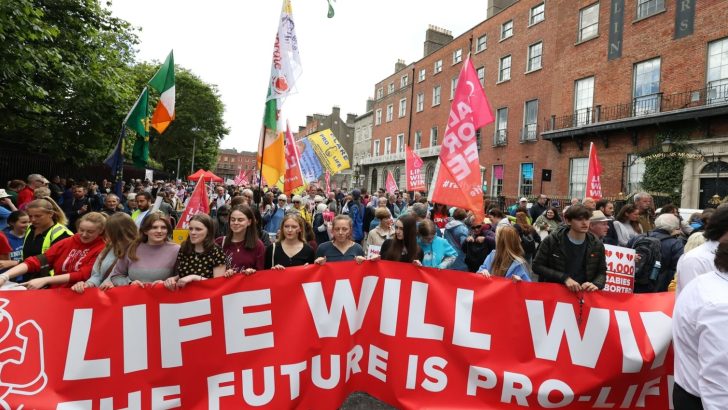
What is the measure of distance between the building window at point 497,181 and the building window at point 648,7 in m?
10.8

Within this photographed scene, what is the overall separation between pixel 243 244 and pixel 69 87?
13.0 metres

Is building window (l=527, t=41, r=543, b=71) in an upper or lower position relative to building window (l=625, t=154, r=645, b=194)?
upper

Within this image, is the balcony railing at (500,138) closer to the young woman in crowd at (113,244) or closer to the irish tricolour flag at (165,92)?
the irish tricolour flag at (165,92)

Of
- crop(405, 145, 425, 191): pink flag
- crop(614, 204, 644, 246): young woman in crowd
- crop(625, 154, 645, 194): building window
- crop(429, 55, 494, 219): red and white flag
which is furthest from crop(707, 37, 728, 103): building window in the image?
crop(429, 55, 494, 219): red and white flag

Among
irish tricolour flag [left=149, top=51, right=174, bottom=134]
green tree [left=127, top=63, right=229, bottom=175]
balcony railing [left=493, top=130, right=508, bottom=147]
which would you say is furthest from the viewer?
green tree [left=127, top=63, right=229, bottom=175]

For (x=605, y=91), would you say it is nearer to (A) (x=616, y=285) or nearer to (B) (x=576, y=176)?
(B) (x=576, y=176)

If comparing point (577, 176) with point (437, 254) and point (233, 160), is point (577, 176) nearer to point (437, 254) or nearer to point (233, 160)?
point (437, 254)

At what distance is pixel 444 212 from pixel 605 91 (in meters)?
14.7

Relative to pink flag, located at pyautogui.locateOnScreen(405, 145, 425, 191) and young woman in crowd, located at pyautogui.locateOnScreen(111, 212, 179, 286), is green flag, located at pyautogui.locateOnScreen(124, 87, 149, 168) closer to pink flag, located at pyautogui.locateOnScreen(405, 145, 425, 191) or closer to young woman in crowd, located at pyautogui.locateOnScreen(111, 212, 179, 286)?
young woman in crowd, located at pyautogui.locateOnScreen(111, 212, 179, 286)

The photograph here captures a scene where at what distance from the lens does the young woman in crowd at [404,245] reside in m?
4.27

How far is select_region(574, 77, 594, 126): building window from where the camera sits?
20.4 meters

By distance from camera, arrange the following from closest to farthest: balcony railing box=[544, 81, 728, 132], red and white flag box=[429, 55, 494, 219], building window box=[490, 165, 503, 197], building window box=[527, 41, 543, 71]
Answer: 1. red and white flag box=[429, 55, 494, 219]
2. balcony railing box=[544, 81, 728, 132]
3. building window box=[527, 41, 543, 71]
4. building window box=[490, 165, 503, 197]

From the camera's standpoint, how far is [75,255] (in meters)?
3.85

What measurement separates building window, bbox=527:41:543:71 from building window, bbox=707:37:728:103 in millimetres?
9358
